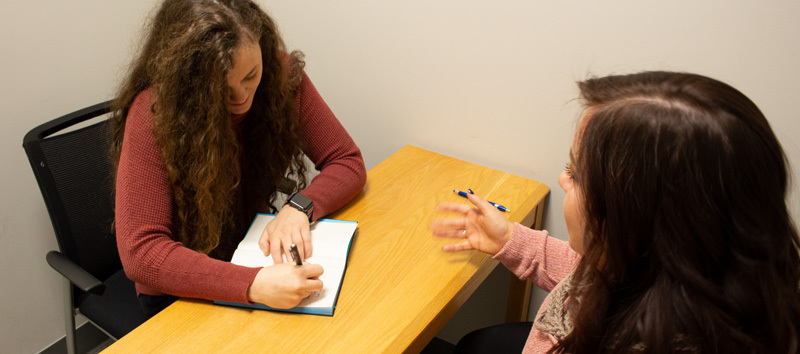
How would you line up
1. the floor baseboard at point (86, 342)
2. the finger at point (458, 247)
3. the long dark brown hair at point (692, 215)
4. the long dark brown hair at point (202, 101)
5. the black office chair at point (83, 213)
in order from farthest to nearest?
1. the floor baseboard at point (86, 342)
2. the black office chair at point (83, 213)
3. the finger at point (458, 247)
4. the long dark brown hair at point (202, 101)
5. the long dark brown hair at point (692, 215)

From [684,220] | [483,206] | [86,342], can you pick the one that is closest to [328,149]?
[483,206]

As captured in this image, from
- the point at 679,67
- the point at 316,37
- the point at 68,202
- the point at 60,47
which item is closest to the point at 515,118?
the point at 679,67

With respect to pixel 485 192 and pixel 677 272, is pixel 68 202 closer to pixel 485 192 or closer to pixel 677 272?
pixel 485 192

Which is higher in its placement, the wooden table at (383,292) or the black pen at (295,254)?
the black pen at (295,254)

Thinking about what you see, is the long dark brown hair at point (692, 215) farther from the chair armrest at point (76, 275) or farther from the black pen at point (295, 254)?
the chair armrest at point (76, 275)

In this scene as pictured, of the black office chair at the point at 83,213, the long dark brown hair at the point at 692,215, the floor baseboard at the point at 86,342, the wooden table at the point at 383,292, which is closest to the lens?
the long dark brown hair at the point at 692,215

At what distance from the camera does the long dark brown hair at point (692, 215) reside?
0.70 m

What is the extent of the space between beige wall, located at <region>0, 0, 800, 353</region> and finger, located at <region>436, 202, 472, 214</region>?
336 millimetres

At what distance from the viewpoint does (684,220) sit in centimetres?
71

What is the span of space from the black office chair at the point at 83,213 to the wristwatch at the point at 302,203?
0.48 m

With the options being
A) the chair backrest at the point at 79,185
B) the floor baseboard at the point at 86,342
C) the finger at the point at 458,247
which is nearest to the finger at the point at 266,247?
the finger at the point at 458,247

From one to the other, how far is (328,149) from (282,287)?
1.72 ft

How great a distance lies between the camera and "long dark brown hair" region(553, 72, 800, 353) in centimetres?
70

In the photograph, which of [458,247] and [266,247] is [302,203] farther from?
[458,247]
